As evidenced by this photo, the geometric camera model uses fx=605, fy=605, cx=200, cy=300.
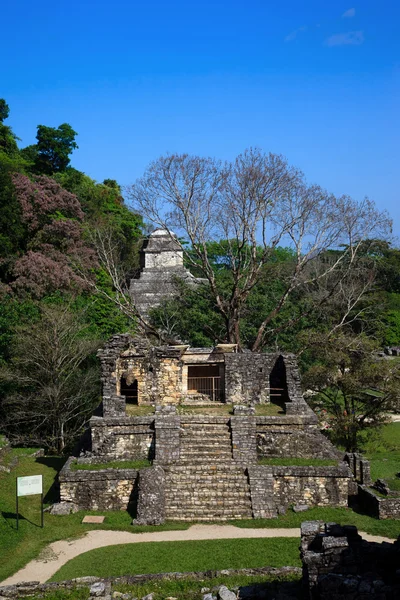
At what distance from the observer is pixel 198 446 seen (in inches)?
693

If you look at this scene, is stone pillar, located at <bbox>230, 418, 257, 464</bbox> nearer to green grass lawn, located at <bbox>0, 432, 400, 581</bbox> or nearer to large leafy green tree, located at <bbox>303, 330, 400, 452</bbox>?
green grass lawn, located at <bbox>0, 432, 400, 581</bbox>

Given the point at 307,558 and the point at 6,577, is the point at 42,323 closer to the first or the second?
the point at 6,577

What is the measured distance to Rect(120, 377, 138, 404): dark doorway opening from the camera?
21031mm

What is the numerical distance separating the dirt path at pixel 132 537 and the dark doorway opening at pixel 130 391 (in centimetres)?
655

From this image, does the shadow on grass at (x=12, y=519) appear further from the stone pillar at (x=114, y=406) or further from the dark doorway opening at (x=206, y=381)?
the dark doorway opening at (x=206, y=381)

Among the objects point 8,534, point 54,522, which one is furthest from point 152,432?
point 8,534

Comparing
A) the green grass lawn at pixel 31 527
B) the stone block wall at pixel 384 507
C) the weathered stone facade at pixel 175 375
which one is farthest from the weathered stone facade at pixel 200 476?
the weathered stone facade at pixel 175 375

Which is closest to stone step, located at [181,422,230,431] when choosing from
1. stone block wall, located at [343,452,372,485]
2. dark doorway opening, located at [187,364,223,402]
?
dark doorway opening, located at [187,364,223,402]

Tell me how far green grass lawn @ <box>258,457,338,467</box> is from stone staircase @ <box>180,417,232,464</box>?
1158 millimetres

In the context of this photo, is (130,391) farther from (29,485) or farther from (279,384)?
(29,485)

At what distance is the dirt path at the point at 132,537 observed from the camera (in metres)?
13.3

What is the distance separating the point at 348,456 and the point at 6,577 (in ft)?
35.0

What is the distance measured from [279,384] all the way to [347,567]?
1282 cm

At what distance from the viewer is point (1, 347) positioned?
2397cm
